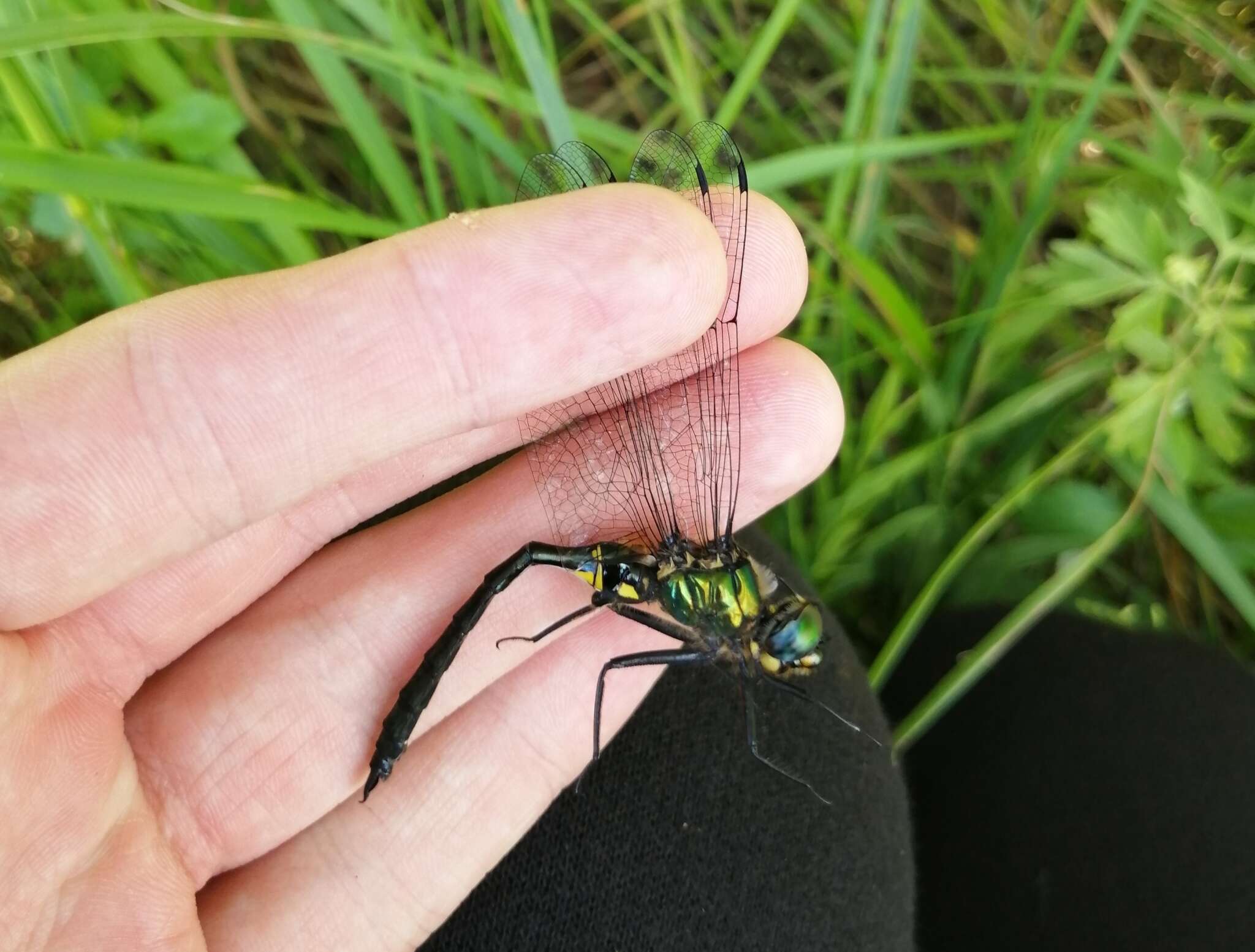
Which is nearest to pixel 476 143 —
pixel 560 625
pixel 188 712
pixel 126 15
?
pixel 126 15

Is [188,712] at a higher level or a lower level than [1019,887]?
higher

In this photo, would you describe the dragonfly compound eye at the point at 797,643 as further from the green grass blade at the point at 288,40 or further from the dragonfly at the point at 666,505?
the green grass blade at the point at 288,40

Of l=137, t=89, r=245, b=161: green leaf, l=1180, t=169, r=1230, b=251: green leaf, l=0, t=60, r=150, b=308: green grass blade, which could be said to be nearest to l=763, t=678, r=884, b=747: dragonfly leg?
l=1180, t=169, r=1230, b=251: green leaf

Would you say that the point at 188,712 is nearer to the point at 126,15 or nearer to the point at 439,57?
the point at 126,15

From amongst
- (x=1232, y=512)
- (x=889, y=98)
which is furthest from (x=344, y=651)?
(x=1232, y=512)

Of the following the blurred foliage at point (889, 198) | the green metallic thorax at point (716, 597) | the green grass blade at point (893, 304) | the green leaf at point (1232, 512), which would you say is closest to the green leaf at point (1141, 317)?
the blurred foliage at point (889, 198)

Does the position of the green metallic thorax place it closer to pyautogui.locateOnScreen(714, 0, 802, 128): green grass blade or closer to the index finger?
the index finger

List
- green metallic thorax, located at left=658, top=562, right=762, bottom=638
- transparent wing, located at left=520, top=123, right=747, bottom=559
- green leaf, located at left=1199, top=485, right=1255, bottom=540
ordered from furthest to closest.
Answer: green leaf, located at left=1199, top=485, right=1255, bottom=540
green metallic thorax, located at left=658, top=562, right=762, bottom=638
transparent wing, located at left=520, top=123, right=747, bottom=559

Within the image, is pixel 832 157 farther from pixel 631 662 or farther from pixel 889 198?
pixel 631 662
